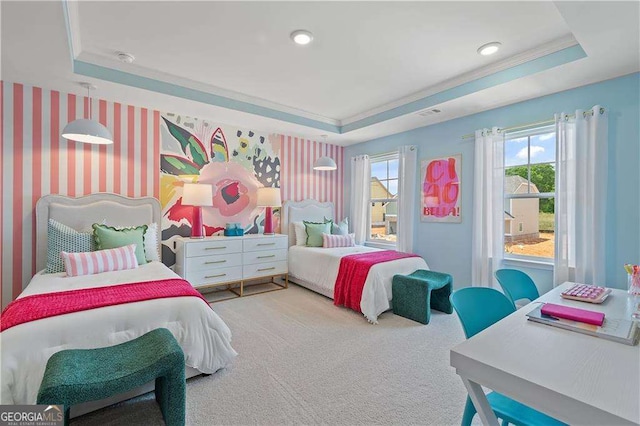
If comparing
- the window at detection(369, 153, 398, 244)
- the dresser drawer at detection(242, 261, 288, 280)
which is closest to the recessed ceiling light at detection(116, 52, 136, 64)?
the dresser drawer at detection(242, 261, 288, 280)

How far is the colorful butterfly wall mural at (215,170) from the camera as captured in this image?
3.99m

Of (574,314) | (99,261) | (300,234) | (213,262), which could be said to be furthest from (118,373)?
(300,234)

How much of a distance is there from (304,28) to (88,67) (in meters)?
2.14

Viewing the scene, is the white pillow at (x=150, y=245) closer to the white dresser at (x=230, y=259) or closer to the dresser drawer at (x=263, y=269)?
the white dresser at (x=230, y=259)

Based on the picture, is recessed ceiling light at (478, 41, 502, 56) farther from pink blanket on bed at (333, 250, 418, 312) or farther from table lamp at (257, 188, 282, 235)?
table lamp at (257, 188, 282, 235)

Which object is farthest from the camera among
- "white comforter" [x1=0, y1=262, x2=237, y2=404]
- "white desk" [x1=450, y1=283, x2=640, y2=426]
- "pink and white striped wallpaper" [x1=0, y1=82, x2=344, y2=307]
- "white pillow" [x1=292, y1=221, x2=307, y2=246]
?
"white pillow" [x1=292, y1=221, x2=307, y2=246]

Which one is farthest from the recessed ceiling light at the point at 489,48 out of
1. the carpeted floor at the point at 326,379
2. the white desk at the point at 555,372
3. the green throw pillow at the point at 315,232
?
the green throw pillow at the point at 315,232

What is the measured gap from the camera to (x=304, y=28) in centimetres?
240

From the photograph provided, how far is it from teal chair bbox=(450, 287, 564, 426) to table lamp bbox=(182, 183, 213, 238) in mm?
3252

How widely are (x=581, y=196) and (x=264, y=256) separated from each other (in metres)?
3.79

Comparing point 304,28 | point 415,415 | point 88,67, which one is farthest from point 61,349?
point 304,28

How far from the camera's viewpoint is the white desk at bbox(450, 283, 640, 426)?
830 millimetres

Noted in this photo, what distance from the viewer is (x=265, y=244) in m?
4.40

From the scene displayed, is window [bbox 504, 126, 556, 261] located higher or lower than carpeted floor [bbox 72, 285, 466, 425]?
higher
